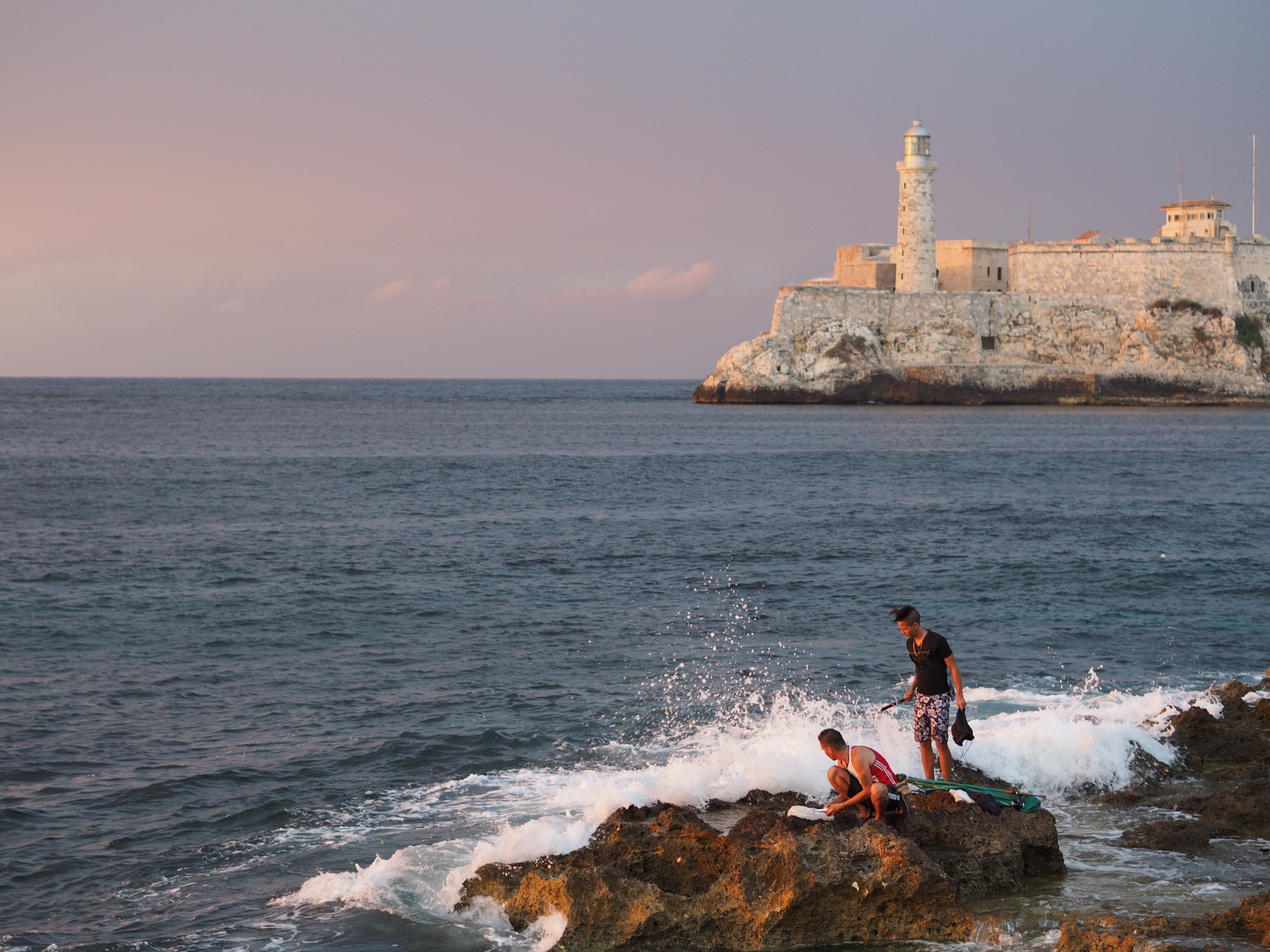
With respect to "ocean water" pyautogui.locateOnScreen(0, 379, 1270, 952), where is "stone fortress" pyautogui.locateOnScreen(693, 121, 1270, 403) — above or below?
above

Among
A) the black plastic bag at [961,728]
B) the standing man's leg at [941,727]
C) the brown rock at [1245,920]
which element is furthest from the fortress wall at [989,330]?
the brown rock at [1245,920]

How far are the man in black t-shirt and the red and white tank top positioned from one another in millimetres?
926

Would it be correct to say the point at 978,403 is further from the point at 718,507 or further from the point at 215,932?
the point at 215,932

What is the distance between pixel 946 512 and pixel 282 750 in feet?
72.1

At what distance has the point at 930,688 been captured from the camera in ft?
29.0

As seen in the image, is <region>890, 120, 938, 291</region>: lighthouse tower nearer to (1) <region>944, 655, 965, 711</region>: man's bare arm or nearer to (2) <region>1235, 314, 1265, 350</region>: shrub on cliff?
(2) <region>1235, 314, 1265, 350</region>: shrub on cliff

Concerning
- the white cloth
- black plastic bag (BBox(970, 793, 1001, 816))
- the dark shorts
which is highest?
the dark shorts

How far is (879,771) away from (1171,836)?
2.36 metres

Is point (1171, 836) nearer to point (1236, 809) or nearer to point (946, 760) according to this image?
point (1236, 809)

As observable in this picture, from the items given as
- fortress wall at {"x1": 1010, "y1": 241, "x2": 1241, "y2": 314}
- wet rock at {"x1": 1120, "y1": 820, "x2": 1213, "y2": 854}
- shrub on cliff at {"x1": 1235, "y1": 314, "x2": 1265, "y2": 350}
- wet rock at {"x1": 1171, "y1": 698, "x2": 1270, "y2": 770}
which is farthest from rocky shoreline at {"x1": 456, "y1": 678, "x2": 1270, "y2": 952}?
shrub on cliff at {"x1": 1235, "y1": 314, "x2": 1265, "y2": 350}

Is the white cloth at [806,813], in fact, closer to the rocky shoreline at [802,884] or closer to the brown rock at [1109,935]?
the rocky shoreline at [802,884]

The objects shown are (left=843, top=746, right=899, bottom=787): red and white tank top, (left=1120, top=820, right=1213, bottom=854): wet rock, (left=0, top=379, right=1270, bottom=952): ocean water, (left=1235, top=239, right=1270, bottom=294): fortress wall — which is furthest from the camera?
(left=1235, top=239, right=1270, bottom=294): fortress wall

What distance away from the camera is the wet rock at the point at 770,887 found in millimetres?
7176

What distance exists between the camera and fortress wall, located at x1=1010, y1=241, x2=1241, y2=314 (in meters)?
74.1
